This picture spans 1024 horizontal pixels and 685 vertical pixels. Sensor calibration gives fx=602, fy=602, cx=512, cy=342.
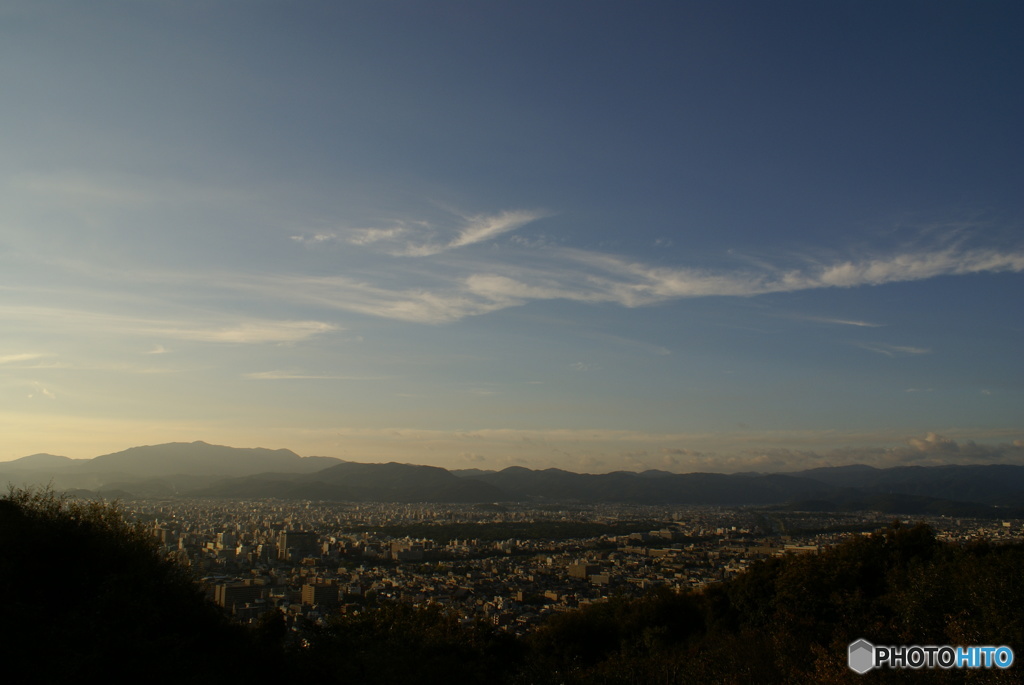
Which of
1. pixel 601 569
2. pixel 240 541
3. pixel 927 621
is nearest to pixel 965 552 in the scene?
pixel 927 621

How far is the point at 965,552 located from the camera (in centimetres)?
1944

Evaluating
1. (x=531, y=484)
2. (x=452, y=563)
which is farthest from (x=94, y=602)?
(x=531, y=484)

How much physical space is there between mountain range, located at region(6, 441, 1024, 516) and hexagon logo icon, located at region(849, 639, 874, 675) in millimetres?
80344

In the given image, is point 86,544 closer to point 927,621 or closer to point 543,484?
point 927,621

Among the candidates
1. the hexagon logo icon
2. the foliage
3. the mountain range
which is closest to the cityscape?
the foliage

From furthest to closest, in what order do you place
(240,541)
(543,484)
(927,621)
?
(543,484), (240,541), (927,621)

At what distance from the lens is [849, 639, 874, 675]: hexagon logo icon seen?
951 cm

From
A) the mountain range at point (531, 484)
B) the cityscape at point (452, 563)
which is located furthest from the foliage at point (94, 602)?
the mountain range at point (531, 484)

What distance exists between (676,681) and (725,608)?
31.3ft

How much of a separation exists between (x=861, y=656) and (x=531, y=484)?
147 metres

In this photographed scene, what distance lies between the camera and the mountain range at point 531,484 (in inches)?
3649

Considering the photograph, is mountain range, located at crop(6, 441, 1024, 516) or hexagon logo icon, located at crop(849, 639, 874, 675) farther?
mountain range, located at crop(6, 441, 1024, 516)

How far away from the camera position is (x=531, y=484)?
154 meters

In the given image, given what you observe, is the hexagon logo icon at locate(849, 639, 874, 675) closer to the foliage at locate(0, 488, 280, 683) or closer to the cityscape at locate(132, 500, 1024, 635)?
the foliage at locate(0, 488, 280, 683)
